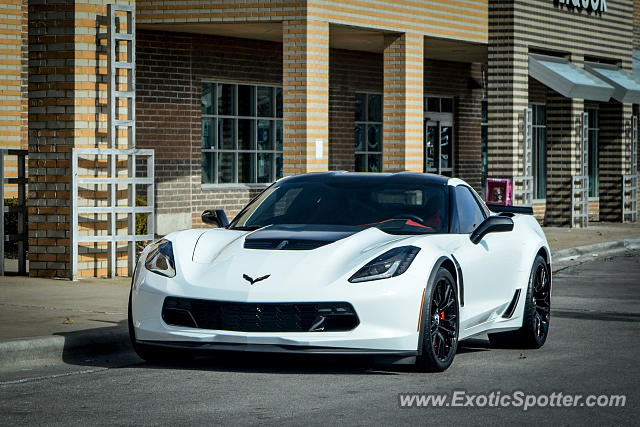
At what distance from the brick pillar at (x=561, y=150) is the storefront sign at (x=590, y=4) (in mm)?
1892

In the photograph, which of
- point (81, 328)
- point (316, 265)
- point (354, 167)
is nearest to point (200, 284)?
point (316, 265)

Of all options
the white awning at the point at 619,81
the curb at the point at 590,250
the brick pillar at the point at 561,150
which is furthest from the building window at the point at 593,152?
the curb at the point at 590,250

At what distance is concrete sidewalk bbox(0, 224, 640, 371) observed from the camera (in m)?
9.02

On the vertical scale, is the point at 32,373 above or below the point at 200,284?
below

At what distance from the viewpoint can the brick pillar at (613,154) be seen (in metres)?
29.1

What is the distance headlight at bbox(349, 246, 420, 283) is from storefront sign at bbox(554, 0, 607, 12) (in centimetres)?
1850

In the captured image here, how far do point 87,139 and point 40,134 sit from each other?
0.57m

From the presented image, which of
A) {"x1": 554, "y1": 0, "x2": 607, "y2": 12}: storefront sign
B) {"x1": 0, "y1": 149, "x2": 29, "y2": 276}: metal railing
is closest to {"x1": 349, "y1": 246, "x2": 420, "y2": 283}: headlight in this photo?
{"x1": 0, "y1": 149, "x2": 29, "y2": 276}: metal railing

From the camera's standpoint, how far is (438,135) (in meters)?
28.9

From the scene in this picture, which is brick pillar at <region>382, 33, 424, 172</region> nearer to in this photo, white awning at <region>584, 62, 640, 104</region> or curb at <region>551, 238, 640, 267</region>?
curb at <region>551, 238, 640, 267</region>

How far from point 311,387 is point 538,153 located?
23551mm

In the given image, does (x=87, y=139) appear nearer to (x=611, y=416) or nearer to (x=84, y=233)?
(x=84, y=233)

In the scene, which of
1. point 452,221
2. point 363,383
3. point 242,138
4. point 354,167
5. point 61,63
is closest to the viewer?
point 363,383

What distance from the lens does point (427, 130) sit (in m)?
28.5
